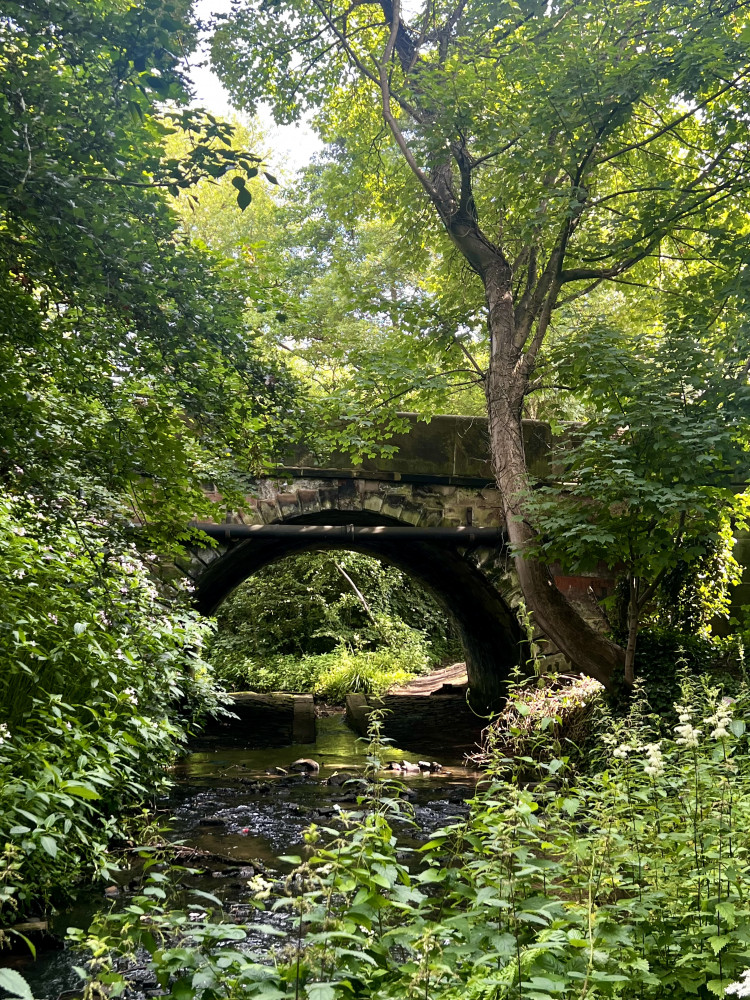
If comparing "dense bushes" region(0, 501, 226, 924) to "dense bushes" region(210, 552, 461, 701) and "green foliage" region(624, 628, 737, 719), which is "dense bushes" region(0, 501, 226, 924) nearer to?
"green foliage" region(624, 628, 737, 719)

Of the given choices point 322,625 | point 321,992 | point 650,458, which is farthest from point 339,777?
point 322,625

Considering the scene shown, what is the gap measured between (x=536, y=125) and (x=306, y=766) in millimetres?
5774

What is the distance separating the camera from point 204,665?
578cm

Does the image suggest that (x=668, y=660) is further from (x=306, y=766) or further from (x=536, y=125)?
(x=536, y=125)

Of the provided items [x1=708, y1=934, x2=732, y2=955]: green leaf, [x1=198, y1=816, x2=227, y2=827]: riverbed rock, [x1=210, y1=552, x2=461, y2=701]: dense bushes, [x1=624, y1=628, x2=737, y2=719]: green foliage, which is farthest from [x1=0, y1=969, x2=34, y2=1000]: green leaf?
[x1=210, y1=552, x2=461, y2=701]: dense bushes

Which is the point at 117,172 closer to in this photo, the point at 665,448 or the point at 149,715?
the point at 149,715

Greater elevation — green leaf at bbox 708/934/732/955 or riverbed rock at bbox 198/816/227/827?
green leaf at bbox 708/934/732/955

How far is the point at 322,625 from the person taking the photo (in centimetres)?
1662

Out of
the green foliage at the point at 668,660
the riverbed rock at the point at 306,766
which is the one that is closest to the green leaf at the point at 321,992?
the green foliage at the point at 668,660

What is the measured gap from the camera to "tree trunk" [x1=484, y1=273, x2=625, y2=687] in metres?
6.73

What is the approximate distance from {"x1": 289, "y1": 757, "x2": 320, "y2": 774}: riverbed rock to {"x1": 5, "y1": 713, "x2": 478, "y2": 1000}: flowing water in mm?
90

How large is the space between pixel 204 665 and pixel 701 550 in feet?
11.9

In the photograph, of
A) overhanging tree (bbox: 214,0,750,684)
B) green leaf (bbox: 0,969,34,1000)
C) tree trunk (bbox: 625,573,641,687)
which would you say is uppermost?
overhanging tree (bbox: 214,0,750,684)

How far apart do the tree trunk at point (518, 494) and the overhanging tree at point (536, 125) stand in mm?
13
